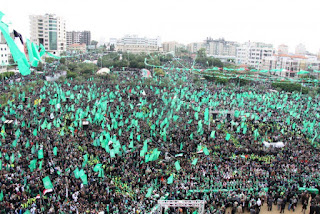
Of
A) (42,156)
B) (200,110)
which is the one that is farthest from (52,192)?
(200,110)

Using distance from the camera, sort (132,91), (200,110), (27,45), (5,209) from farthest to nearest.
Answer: (132,91), (200,110), (27,45), (5,209)

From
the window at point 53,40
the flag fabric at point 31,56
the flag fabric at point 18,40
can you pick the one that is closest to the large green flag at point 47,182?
the flag fabric at point 18,40

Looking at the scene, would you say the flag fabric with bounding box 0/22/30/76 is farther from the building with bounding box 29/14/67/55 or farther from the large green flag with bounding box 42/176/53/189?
the building with bounding box 29/14/67/55

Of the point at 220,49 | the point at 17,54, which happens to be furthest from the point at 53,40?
the point at 220,49

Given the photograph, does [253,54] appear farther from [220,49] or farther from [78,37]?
[78,37]

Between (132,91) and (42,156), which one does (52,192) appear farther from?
(132,91)

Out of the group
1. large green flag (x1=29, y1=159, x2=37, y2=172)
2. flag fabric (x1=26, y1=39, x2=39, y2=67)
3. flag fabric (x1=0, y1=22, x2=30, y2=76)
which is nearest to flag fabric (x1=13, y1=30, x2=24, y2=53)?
flag fabric (x1=0, y1=22, x2=30, y2=76)
